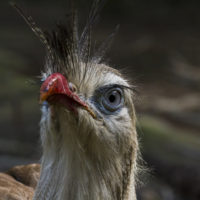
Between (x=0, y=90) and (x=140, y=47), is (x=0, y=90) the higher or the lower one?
the lower one

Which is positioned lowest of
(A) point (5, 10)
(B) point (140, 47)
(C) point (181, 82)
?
(C) point (181, 82)

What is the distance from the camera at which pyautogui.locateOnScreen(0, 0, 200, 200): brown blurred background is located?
4531 millimetres

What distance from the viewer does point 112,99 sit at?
2.09 m

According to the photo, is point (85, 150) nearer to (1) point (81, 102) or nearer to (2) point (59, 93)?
(1) point (81, 102)

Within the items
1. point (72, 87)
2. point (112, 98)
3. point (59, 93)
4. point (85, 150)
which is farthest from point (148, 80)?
point (59, 93)

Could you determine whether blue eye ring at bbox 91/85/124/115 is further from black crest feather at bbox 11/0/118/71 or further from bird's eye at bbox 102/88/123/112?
black crest feather at bbox 11/0/118/71

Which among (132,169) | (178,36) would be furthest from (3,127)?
(178,36)

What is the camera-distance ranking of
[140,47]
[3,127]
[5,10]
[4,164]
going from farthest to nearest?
[5,10]
[140,47]
[3,127]
[4,164]

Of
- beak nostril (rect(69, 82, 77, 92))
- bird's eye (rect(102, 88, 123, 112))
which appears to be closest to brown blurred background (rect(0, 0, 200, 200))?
bird's eye (rect(102, 88, 123, 112))

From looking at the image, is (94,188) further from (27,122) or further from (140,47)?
(140,47)

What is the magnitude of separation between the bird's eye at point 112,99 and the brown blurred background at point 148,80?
0.28 meters

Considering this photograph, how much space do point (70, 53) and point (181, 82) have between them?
521 centimetres

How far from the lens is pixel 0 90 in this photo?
625cm

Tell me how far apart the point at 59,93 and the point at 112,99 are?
39 centimetres
